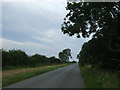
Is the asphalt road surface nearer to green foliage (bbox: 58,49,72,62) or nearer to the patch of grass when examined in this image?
the patch of grass

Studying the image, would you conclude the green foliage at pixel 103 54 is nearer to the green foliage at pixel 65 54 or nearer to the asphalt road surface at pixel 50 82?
the asphalt road surface at pixel 50 82

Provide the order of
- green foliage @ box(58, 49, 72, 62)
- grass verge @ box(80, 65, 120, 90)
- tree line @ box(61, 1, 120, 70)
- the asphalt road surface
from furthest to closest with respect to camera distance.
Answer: green foliage @ box(58, 49, 72, 62) → tree line @ box(61, 1, 120, 70) → grass verge @ box(80, 65, 120, 90) → the asphalt road surface

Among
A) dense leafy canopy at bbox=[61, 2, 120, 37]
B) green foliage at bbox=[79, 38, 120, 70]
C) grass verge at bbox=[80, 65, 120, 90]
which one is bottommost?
grass verge at bbox=[80, 65, 120, 90]

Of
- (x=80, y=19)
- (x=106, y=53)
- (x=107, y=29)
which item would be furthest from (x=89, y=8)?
(x=106, y=53)

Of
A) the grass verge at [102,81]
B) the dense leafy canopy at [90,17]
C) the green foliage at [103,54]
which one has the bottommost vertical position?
the grass verge at [102,81]

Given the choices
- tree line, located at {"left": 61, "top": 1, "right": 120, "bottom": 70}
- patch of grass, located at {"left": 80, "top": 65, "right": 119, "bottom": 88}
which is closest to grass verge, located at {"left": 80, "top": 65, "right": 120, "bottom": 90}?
patch of grass, located at {"left": 80, "top": 65, "right": 119, "bottom": 88}

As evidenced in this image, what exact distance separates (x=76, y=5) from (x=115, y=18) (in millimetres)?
5198

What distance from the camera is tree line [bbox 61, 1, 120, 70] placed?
2555 cm

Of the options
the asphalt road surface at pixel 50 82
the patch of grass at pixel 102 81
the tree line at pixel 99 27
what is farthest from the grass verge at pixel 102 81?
the tree line at pixel 99 27

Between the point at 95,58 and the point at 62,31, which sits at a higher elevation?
the point at 62,31

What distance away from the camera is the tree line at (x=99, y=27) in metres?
25.5

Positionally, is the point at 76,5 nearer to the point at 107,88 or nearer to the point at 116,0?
the point at 116,0

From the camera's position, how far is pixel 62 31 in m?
30.5

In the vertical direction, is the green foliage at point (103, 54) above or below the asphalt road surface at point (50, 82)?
above
